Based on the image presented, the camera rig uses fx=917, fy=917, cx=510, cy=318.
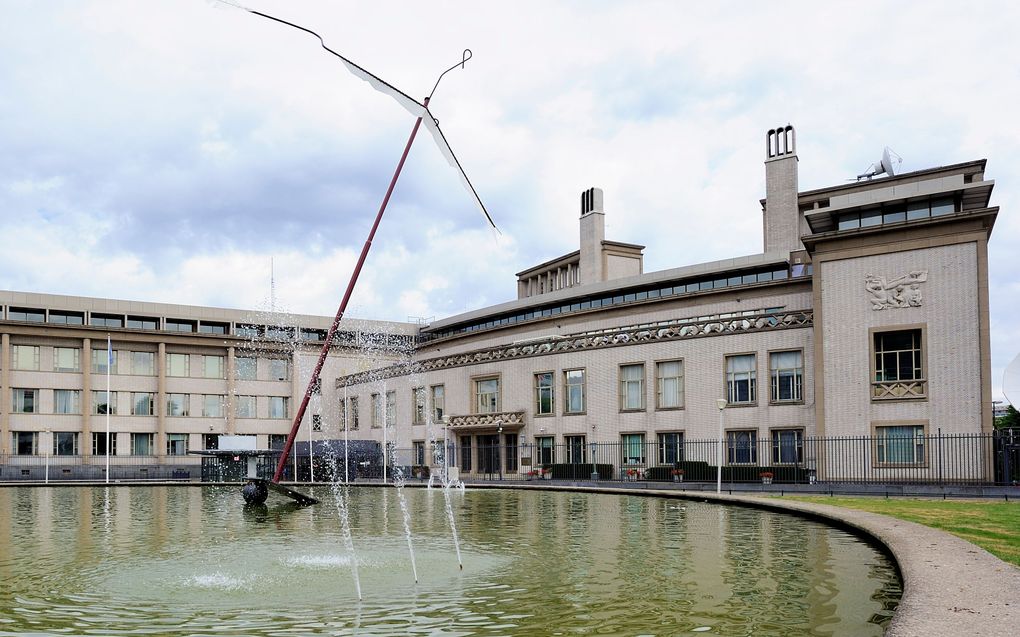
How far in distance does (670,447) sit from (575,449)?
7078 mm

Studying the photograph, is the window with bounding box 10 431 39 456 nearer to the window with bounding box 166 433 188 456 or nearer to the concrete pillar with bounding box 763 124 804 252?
the window with bounding box 166 433 188 456

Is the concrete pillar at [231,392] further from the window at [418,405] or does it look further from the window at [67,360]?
the window at [418,405]

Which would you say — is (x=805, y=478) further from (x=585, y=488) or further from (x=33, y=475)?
(x=33, y=475)

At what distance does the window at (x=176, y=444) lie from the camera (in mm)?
74938

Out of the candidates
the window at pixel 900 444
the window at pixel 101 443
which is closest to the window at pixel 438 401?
the window at pixel 101 443

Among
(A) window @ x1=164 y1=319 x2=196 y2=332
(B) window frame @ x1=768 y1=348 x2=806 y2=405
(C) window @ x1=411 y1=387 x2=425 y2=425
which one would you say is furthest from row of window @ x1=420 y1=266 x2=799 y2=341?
(A) window @ x1=164 y1=319 x2=196 y2=332

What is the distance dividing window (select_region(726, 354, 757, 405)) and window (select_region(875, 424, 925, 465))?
25.0 feet

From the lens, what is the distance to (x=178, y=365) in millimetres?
75750

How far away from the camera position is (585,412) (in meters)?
55.3

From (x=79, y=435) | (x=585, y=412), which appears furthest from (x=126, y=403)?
(x=585, y=412)

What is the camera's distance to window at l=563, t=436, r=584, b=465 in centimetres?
5534

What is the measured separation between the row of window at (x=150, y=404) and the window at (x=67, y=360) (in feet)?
5.56

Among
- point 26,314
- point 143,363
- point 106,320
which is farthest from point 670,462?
point 26,314

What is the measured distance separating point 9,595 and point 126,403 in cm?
6463
